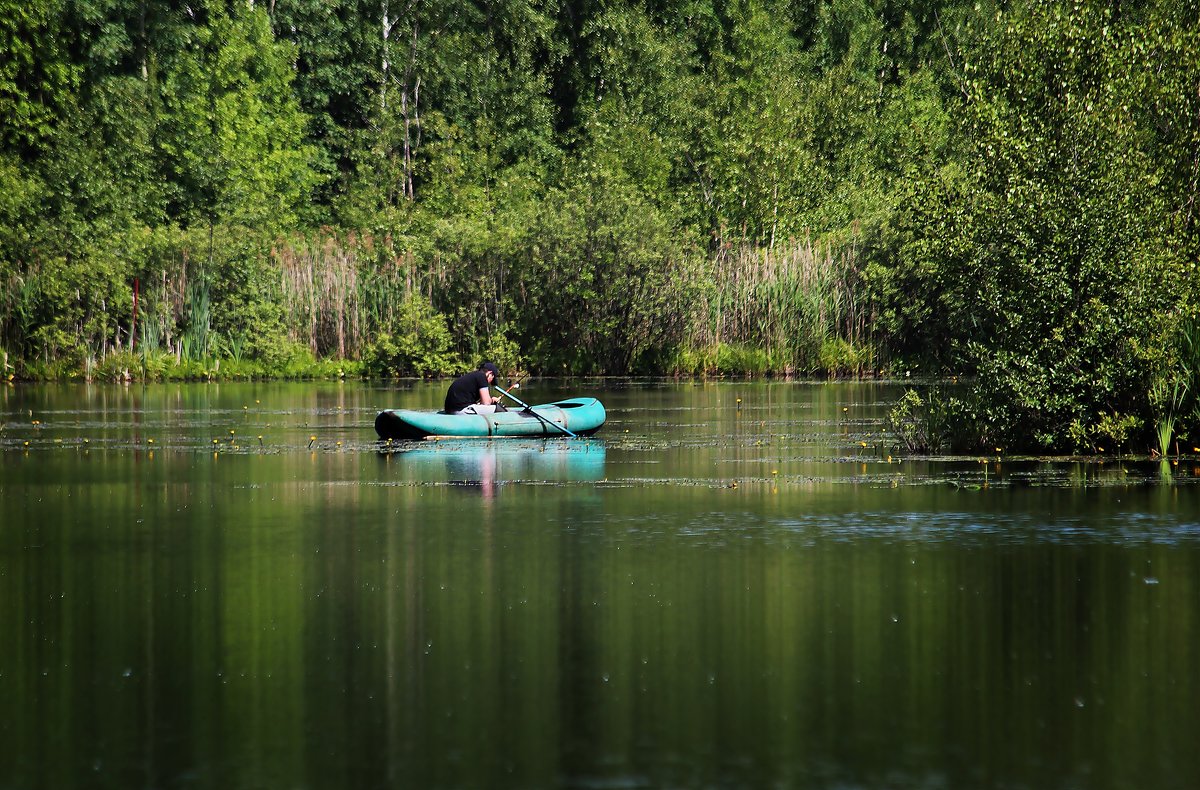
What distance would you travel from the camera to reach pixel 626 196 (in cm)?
4350

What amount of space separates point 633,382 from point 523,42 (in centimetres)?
2313

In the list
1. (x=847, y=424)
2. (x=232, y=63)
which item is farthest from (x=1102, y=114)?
Answer: (x=232, y=63)

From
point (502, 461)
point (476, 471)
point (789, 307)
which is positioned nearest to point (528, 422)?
point (502, 461)

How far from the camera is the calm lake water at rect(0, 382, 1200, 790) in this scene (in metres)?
7.73

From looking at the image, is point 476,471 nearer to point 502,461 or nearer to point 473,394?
point 502,461

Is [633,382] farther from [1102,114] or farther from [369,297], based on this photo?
[1102,114]

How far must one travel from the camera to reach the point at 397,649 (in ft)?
32.3

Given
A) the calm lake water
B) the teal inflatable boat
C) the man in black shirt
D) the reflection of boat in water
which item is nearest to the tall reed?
the man in black shirt

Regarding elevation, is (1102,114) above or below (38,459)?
above

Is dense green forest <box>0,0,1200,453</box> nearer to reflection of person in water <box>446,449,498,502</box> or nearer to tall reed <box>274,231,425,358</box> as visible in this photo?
tall reed <box>274,231,425,358</box>

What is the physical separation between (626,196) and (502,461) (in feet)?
74.3

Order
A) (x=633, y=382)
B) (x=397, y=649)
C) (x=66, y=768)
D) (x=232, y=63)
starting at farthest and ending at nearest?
(x=232, y=63)
(x=633, y=382)
(x=397, y=649)
(x=66, y=768)

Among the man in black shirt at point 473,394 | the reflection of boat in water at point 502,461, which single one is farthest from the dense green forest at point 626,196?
the man in black shirt at point 473,394

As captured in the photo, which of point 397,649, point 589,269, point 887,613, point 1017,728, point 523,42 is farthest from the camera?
point 523,42
